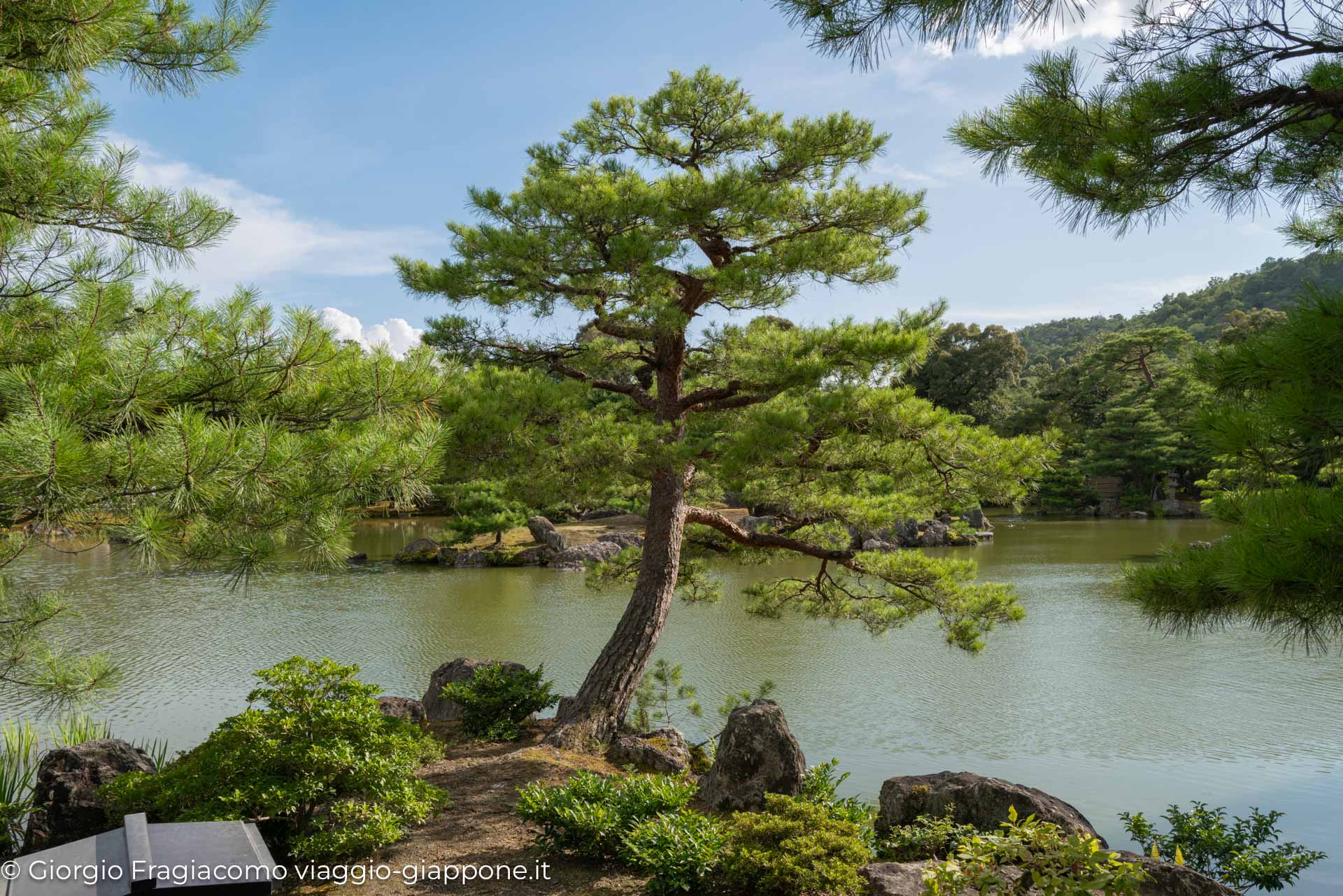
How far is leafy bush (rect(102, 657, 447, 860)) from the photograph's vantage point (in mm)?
2645

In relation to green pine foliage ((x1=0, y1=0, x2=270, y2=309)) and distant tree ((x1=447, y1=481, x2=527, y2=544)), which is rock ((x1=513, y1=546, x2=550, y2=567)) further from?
green pine foliage ((x1=0, y1=0, x2=270, y2=309))

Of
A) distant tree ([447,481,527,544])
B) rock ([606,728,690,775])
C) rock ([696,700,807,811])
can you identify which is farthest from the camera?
distant tree ([447,481,527,544])

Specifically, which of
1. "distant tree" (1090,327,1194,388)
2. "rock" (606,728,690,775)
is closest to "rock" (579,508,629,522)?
"distant tree" (1090,327,1194,388)

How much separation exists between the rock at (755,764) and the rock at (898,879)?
1.04 metres

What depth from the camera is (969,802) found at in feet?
10.4

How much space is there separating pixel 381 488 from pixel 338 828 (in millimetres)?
1102

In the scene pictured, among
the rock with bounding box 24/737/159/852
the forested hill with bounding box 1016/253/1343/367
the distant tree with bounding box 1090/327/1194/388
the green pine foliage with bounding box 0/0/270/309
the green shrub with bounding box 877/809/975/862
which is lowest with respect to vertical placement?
the green shrub with bounding box 877/809/975/862

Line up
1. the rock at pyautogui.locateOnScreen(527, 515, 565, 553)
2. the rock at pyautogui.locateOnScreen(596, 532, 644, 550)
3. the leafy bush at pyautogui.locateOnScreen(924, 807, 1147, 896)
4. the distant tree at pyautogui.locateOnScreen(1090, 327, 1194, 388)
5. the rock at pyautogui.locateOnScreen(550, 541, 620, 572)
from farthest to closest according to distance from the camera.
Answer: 1. the distant tree at pyautogui.locateOnScreen(1090, 327, 1194, 388)
2. the rock at pyautogui.locateOnScreen(596, 532, 644, 550)
3. the rock at pyautogui.locateOnScreen(527, 515, 565, 553)
4. the rock at pyautogui.locateOnScreen(550, 541, 620, 572)
5. the leafy bush at pyautogui.locateOnScreen(924, 807, 1147, 896)

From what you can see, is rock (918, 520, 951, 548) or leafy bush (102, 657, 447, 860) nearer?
leafy bush (102, 657, 447, 860)

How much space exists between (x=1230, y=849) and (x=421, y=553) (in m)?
13.0

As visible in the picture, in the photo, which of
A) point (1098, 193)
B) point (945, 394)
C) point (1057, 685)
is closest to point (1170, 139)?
point (1098, 193)

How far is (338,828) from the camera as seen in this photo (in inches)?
106

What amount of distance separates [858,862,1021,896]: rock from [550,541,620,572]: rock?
1112cm

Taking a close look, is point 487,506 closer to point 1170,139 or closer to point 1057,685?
point 1057,685
